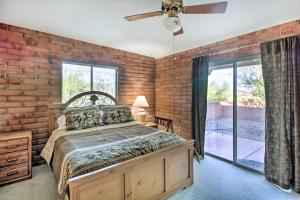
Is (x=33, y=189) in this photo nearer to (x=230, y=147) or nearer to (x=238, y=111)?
(x=230, y=147)

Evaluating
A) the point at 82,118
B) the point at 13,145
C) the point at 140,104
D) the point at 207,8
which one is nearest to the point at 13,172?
the point at 13,145

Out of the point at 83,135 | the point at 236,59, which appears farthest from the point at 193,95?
the point at 83,135

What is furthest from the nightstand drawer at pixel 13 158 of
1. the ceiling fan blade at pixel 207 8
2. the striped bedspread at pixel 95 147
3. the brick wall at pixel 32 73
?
the ceiling fan blade at pixel 207 8

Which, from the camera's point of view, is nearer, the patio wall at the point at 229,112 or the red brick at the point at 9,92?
the red brick at the point at 9,92

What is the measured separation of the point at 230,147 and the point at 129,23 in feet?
9.61

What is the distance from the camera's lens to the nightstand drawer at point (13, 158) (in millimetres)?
2334

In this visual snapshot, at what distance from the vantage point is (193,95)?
3580 millimetres

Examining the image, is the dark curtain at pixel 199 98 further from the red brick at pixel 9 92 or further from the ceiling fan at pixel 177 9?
the red brick at pixel 9 92

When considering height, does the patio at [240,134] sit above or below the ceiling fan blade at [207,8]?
below

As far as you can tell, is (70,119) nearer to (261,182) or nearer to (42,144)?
(42,144)

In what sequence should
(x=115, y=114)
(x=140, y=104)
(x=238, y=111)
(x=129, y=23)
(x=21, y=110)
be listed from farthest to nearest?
(x=140, y=104) < (x=115, y=114) < (x=238, y=111) < (x=21, y=110) < (x=129, y=23)

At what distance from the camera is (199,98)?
343cm

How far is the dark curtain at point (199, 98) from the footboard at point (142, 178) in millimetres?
1184

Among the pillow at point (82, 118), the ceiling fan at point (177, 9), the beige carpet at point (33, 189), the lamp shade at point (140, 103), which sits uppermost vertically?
the ceiling fan at point (177, 9)
